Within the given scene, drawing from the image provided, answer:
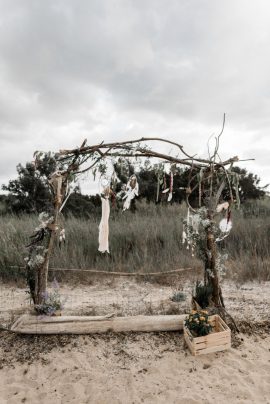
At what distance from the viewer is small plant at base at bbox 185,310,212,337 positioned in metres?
3.88

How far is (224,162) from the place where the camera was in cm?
424

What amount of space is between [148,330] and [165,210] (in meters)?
7.89

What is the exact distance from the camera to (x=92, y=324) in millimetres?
4219

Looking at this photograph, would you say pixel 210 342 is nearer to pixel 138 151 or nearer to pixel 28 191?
pixel 138 151

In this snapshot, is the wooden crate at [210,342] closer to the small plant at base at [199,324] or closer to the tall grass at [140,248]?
the small plant at base at [199,324]

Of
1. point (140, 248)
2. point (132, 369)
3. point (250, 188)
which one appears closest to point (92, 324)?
point (132, 369)

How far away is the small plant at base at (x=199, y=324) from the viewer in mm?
3880

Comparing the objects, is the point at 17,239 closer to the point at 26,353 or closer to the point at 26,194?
the point at 26,353

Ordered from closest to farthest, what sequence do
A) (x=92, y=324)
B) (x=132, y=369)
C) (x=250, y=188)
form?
(x=132, y=369) → (x=92, y=324) → (x=250, y=188)

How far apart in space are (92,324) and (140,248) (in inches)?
157

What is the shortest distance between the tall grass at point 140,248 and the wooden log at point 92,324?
243 centimetres

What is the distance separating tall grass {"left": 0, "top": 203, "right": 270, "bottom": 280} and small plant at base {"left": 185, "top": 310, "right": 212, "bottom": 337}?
3.01 metres

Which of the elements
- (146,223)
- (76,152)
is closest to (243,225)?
(146,223)

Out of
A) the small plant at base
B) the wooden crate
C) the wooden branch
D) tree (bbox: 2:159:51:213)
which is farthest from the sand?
tree (bbox: 2:159:51:213)
